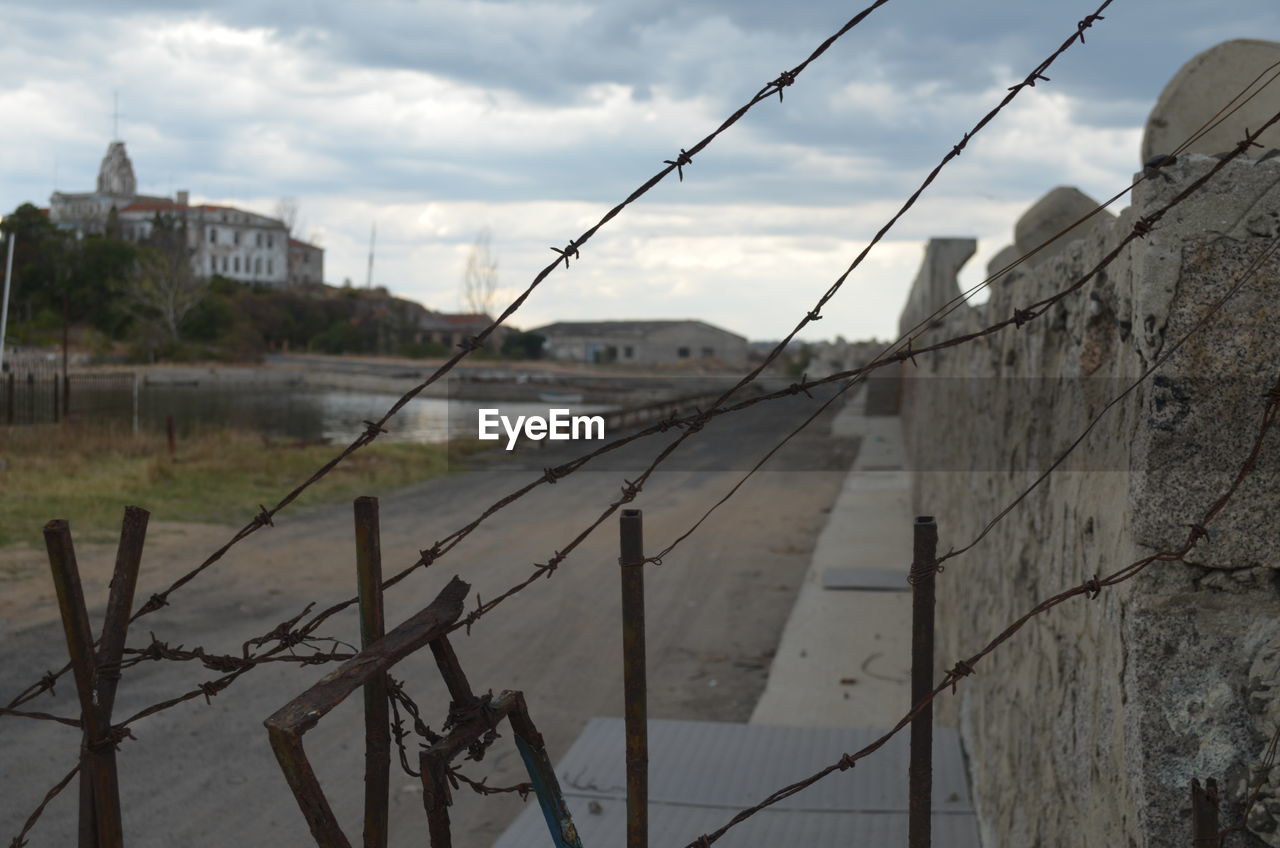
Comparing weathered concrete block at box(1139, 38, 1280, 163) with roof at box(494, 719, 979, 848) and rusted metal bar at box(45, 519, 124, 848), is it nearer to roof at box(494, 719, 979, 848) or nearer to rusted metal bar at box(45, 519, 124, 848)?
roof at box(494, 719, 979, 848)

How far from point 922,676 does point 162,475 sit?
52.7ft

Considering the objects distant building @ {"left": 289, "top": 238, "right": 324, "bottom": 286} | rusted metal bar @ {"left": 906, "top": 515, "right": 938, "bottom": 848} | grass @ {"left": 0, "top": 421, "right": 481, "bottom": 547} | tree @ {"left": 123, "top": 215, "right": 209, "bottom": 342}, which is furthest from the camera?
distant building @ {"left": 289, "top": 238, "right": 324, "bottom": 286}

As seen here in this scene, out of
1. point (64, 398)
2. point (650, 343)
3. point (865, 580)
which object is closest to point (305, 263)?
point (650, 343)

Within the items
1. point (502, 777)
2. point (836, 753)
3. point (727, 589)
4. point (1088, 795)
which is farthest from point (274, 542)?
point (1088, 795)

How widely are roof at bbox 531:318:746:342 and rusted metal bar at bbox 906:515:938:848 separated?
8595 centimetres

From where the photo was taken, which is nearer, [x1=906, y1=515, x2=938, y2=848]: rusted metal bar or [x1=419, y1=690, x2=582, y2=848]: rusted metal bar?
[x1=419, y1=690, x2=582, y2=848]: rusted metal bar

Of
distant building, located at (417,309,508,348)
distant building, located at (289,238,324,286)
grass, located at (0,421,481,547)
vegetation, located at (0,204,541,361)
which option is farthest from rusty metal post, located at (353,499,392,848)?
distant building, located at (289,238,324,286)

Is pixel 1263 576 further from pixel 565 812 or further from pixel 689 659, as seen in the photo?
pixel 689 659

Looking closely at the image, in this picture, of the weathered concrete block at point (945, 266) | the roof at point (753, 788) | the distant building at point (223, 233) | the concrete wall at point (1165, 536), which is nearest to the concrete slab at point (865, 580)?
the roof at point (753, 788)

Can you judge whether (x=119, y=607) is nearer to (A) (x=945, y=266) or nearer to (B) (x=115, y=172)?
(A) (x=945, y=266)

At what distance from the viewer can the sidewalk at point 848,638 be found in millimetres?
6402

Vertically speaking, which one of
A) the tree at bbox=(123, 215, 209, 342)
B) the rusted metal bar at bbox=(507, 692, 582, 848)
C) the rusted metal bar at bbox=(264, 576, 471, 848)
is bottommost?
the rusted metal bar at bbox=(507, 692, 582, 848)

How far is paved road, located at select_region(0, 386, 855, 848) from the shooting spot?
17.0ft

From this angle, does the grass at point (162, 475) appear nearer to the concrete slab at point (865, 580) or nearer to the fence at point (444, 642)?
the concrete slab at point (865, 580)
